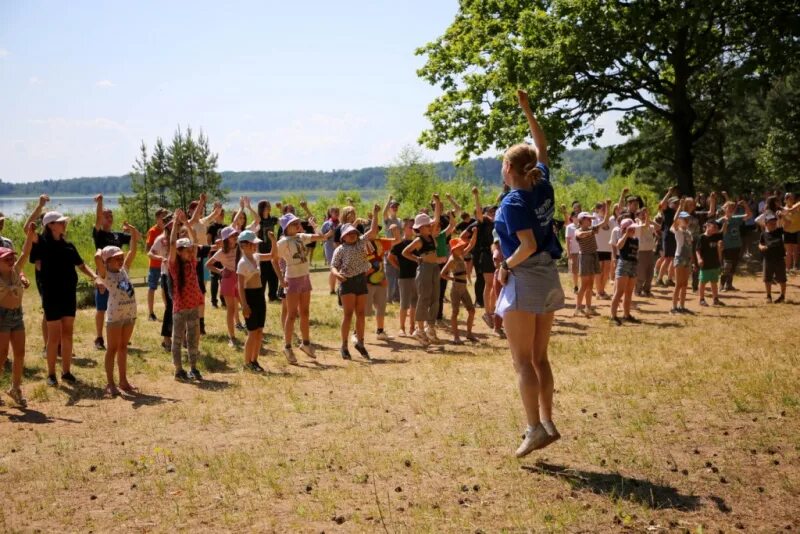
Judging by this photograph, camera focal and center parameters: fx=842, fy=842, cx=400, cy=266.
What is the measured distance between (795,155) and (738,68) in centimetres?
1882

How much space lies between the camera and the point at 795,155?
42.1m

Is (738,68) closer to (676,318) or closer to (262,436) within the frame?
(676,318)

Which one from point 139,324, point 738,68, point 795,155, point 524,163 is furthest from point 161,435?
point 795,155

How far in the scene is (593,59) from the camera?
26.6m

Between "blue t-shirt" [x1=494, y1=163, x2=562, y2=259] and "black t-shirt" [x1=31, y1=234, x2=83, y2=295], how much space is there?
5997mm

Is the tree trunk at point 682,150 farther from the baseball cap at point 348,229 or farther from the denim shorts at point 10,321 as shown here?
the denim shorts at point 10,321

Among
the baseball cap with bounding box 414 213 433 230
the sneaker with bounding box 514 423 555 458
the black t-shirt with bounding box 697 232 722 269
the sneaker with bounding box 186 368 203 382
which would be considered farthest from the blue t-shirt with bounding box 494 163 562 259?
the black t-shirt with bounding box 697 232 722 269

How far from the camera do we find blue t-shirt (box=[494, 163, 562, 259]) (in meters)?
6.20

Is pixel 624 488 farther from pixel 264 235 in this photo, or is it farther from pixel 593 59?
pixel 593 59

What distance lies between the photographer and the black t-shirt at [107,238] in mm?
12570

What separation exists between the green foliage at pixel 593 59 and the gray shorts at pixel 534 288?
20.1 m

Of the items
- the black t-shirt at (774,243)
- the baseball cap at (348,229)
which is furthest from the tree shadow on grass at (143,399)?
the black t-shirt at (774,243)

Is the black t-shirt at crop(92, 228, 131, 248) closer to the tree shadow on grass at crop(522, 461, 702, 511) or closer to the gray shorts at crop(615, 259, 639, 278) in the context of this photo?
the gray shorts at crop(615, 259, 639, 278)

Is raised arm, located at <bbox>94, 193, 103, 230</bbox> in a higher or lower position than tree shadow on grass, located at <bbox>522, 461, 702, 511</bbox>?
higher
